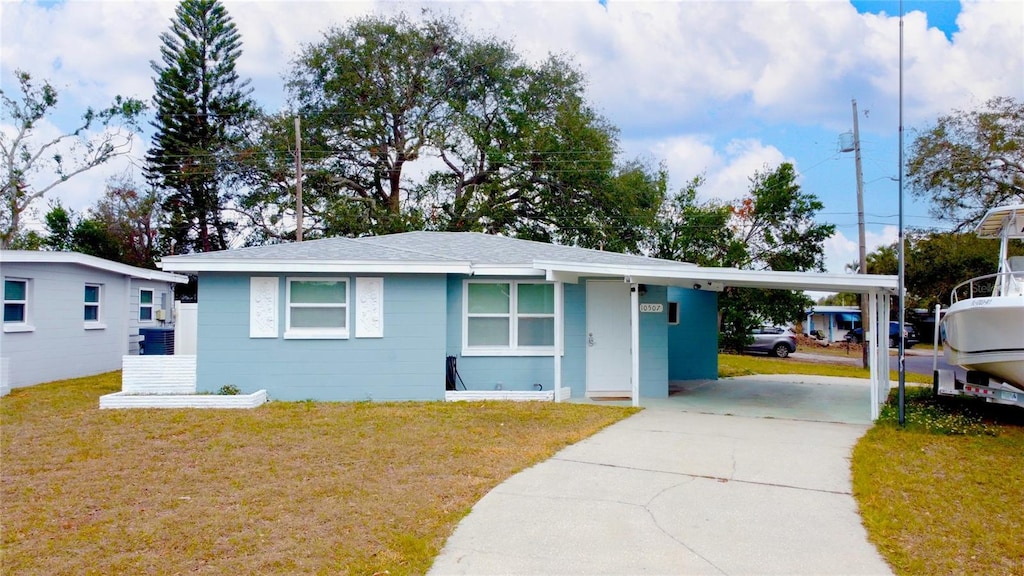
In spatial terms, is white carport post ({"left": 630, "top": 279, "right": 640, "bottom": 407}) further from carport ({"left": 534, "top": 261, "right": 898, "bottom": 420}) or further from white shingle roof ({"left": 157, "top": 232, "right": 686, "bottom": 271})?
white shingle roof ({"left": 157, "top": 232, "right": 686, "bottom": 271})

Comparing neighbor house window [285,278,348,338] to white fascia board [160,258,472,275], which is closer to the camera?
white fascia board [160,258,472,275]

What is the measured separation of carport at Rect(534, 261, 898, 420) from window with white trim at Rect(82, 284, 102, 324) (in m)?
11.6

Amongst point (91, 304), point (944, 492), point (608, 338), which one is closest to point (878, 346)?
point (608, 338)

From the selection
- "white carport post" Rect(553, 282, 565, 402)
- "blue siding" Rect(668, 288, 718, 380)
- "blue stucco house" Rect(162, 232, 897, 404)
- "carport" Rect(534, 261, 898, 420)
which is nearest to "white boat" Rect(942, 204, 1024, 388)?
"carport" Rect(534, 261, 898, 420)

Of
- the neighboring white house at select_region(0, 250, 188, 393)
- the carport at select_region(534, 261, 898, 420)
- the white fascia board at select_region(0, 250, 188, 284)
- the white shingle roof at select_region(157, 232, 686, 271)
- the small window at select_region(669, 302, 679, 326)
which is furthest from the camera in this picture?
the small window at select_region(669, 302, 679, 326)

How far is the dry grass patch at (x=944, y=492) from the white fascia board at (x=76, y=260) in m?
14.9

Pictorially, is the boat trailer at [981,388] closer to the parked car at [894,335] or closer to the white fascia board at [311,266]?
the white fascia board at [311,266]

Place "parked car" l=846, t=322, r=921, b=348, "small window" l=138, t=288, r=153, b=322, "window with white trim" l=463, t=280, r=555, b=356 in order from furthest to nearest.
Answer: "parked car" l=846, t=322, r=921, b=348
"small window" l=138, t=288, r=153, b=322
"window with white trim" l=463, t=280, r=555, b=356

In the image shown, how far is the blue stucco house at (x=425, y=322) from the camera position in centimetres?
1122

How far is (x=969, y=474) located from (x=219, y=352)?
34.8ft

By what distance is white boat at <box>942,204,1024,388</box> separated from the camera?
9.02 metres

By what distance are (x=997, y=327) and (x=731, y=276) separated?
11.7 feet

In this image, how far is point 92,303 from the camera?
16.2m

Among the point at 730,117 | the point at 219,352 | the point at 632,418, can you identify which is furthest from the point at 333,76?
the point at 632,418
